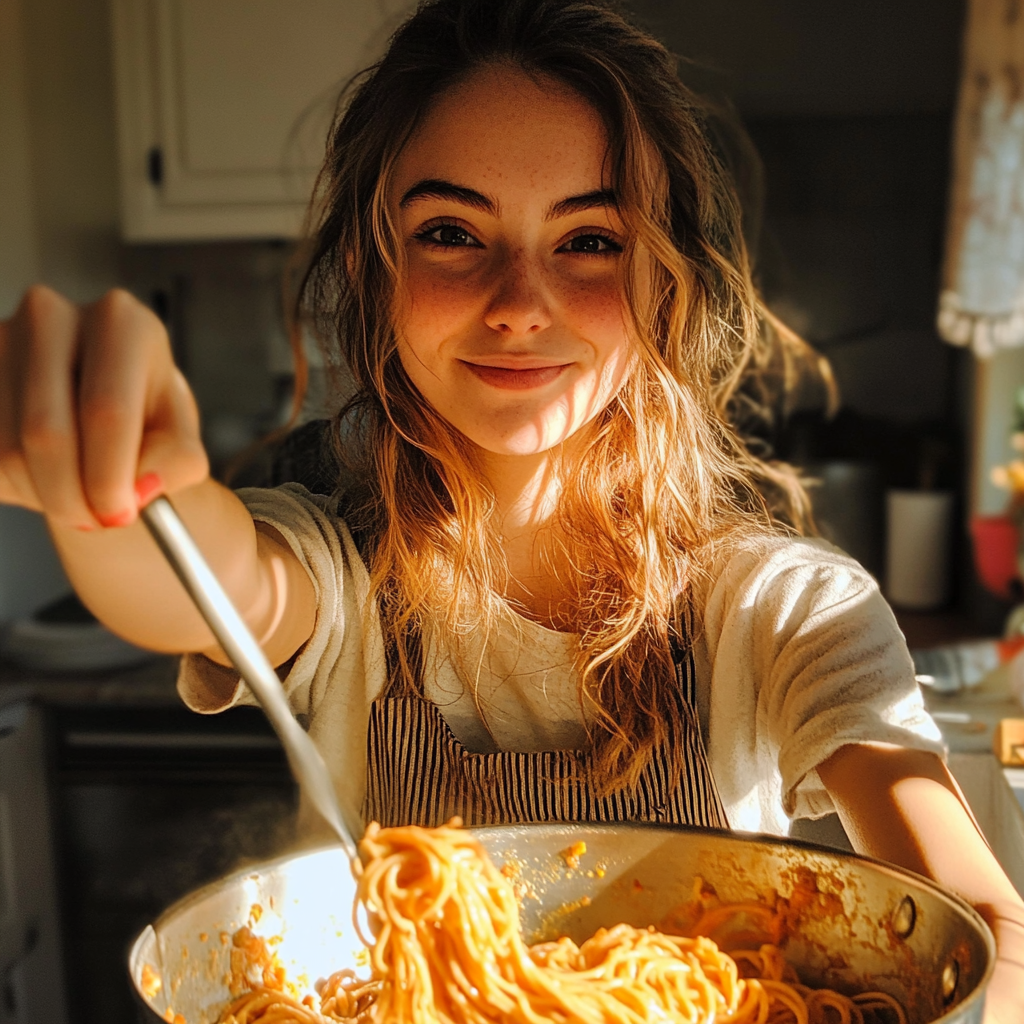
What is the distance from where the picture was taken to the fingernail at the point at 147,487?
1.59 ft

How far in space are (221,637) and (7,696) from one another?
4.69 feet

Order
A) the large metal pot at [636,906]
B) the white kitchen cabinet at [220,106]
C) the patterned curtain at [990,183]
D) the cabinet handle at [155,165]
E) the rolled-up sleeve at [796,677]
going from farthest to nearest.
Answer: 1. the cabinet handle at [155,165]
2. the white kitchen cabinet at [220,106]
3. the patterned curtain at [990,183]
4. the rolled-up sleeve at [796,677]
5. the large metal pot at [636,906]

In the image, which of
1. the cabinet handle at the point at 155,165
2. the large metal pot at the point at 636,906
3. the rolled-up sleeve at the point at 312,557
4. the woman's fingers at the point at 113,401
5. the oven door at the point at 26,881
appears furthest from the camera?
the cabinet handle at the point at 155,165

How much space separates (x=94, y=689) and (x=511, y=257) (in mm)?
1301

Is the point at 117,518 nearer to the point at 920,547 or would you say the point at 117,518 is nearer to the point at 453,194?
the point at 453,194

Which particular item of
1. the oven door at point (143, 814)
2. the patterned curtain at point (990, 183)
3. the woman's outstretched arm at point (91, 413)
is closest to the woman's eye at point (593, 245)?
the woman's outstretched arm at point (91, 413)

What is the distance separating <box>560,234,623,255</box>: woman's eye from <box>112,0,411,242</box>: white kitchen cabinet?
122cm

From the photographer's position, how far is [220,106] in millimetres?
2039

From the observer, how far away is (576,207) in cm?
77

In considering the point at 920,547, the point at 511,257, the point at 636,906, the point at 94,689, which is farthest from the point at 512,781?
the point at 920,547

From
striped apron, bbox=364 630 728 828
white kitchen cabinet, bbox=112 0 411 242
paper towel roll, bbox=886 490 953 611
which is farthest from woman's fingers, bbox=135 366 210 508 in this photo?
paper towel roll, bbox=886 490 953 611

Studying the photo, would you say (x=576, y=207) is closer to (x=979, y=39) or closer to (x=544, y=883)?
(x=544, y=883)

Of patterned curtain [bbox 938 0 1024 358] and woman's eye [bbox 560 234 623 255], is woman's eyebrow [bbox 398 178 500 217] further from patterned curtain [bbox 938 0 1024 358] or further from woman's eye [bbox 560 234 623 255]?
patterned curtain [bbox 938 0 1024 358]

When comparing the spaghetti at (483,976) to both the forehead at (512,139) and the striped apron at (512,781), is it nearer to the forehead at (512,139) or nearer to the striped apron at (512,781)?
the striped apron at (512,781)
